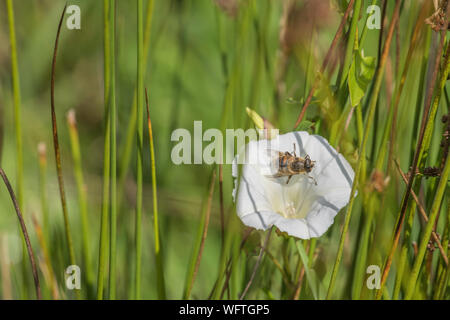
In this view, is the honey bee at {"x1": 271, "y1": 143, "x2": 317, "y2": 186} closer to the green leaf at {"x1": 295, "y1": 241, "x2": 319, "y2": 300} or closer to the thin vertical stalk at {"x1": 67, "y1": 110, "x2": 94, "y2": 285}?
the green leaf at {"x1": 295, "y1": 241, "x2": 319, "y2": 300}

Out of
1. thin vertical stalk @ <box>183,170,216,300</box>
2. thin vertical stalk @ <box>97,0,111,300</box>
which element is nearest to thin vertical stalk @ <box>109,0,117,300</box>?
thin vertical stalk @ <box>97,0,111,300</box>

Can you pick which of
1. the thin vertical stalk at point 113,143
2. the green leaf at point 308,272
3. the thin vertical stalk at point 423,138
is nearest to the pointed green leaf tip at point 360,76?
the thin vertical stalk at point 423,138

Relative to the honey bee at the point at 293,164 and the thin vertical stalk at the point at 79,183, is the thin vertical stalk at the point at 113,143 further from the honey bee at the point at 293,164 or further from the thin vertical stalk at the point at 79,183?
the honey bee at the point at 293,164

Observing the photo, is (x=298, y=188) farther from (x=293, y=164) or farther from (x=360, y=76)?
(x=360, y=76)

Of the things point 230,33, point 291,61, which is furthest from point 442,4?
point 230,33

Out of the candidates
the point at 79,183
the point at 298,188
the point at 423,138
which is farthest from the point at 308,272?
the point at 79,183
